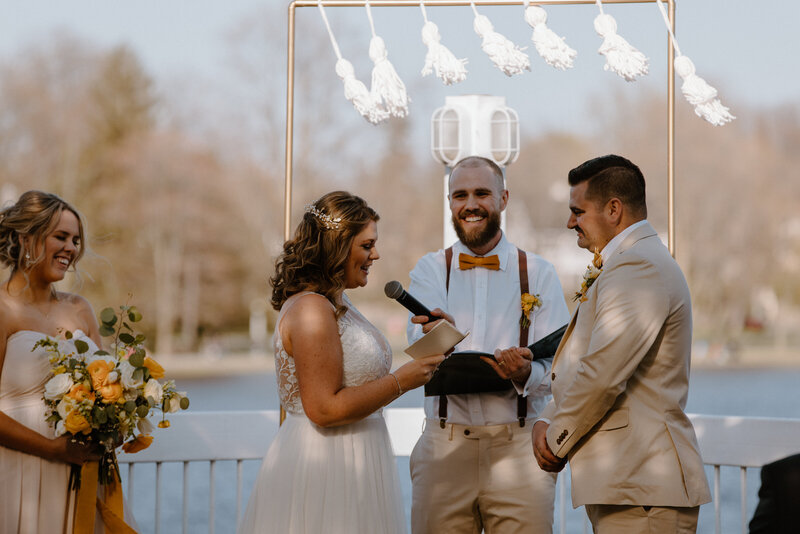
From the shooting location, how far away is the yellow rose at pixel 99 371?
3014 mm

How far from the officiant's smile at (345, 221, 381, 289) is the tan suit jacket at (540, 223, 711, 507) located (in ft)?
2.25

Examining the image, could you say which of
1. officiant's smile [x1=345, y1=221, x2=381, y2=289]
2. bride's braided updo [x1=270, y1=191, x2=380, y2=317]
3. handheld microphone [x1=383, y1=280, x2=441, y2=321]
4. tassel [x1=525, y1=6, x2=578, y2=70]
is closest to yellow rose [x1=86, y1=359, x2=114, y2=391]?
bride's braided updo [x1=270, y1=191, x2=380, y2=317]

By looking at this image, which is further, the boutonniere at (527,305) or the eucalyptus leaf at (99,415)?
the boutonniere at (527,305)

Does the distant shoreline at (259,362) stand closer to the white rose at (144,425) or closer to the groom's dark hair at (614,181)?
Answer: the white rose at (144,425)

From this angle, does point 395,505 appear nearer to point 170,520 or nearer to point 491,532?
point 491,532

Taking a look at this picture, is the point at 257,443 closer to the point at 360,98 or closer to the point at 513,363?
the point at 513,363

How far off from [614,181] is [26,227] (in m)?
1.89

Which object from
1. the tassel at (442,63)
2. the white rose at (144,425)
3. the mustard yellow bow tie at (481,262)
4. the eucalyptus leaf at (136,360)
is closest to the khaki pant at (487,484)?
the mustard yellow bow tie at (481,262)

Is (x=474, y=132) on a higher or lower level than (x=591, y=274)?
higher

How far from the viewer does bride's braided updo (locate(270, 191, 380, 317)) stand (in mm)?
2941

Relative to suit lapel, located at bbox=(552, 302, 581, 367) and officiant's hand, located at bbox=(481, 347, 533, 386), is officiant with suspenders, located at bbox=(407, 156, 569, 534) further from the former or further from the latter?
suit lapel, located at bbox=(552, 302, 581, 367)

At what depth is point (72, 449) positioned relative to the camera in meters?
3.12

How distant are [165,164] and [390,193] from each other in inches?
240

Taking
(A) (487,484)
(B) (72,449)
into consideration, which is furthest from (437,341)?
(B) (72,449)
